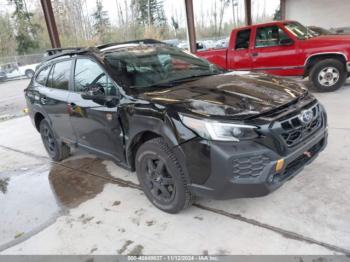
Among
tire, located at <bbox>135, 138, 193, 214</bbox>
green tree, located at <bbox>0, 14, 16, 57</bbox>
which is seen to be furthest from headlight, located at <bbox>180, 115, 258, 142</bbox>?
green tree, located at <bbox>0, 14, 16, 57</bbox>

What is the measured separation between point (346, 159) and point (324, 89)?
13.3ft

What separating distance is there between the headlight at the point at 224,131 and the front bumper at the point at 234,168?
0.05m

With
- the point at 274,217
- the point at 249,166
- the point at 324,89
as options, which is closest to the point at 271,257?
the point at 274,217

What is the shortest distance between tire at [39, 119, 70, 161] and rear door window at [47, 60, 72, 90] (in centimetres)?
76

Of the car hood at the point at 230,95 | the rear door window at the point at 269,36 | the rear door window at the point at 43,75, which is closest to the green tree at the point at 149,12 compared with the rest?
the rear door window at the point at 269,36

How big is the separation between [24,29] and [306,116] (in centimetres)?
1928

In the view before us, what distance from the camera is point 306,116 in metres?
2.61

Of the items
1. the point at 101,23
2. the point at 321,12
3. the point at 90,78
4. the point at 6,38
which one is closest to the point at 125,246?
the point at 90,78

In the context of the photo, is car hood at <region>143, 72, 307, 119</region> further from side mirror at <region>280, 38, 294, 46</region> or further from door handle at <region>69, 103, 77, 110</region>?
side mirror at <region>280, 38, 294, 46</region>

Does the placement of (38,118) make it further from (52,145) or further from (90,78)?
(90,78)

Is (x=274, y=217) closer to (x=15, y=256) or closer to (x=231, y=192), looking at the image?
(x=231, y=192)

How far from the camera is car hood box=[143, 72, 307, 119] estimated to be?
8.05 feet

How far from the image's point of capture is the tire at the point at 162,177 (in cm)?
268

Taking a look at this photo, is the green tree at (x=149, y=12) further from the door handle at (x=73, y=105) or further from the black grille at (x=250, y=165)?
the black grille at (x=250, y=165)
